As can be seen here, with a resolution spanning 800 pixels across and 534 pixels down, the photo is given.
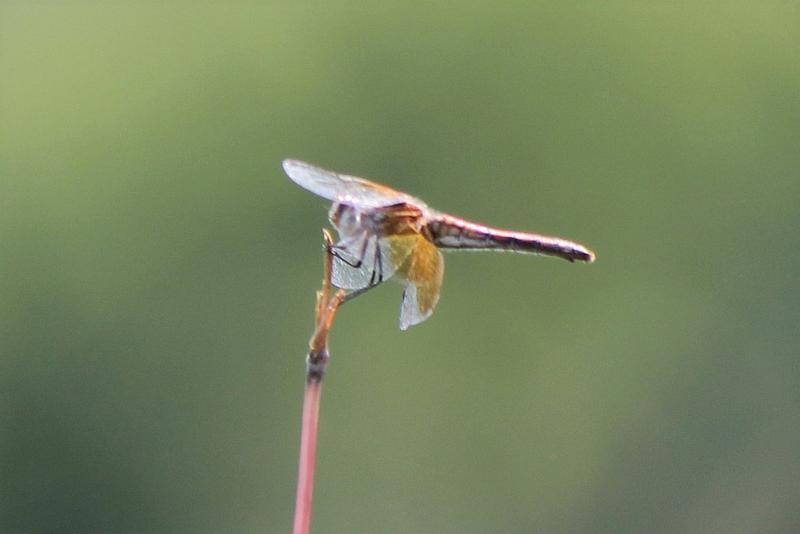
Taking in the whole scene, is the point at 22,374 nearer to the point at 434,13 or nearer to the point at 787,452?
the point at 434,13

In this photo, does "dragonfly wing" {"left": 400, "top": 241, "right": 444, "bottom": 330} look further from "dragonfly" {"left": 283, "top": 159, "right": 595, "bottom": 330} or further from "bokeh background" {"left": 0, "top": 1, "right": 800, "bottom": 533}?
"bokeh background" {"left": 0, "top": 1, "right": 800, "bottom": 533}

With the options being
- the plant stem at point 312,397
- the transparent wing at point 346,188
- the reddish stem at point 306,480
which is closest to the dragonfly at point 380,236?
the transparent wing at point 346,188

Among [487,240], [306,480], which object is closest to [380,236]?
[487,240]

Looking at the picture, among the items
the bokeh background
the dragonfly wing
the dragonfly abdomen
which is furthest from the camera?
the bokeh background

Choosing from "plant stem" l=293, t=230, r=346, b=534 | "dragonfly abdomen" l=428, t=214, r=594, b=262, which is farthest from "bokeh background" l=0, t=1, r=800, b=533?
"plant stem" l=293, t=230, r=346, b=534

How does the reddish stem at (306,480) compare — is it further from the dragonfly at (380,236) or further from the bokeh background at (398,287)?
the bokeh background at (398,287)

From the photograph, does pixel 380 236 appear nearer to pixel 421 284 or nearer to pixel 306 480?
pixel 421 284

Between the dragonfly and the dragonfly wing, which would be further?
the dragonfly wing
